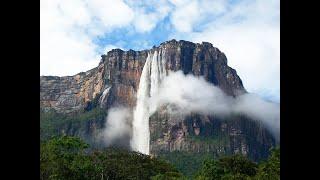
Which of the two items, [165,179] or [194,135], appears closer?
[165,179]

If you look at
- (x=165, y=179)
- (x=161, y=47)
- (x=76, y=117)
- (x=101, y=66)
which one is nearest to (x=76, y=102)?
(x=76, y=117)

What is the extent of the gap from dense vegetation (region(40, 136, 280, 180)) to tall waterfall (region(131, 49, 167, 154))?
41305mm

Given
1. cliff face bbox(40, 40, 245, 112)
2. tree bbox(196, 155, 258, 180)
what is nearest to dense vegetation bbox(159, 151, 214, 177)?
cliff face bbox(40, 40, 245, 112)

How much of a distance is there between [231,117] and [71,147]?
50.4m

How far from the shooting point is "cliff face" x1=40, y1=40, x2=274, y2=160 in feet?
234

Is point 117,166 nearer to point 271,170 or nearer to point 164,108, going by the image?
point 271,170

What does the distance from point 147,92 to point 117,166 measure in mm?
51499

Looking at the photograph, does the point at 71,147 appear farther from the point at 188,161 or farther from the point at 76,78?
the point at 76,78

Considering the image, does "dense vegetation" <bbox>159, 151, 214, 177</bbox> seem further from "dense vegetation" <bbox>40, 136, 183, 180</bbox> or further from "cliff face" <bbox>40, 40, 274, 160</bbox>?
"dense vegetation" <bbox>40, 136, 183, 180</bbox>

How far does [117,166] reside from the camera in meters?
30.0

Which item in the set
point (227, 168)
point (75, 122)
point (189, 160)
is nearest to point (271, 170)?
point (227, 168)

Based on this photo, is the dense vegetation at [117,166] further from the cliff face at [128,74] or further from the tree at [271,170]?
the cliff face at [128,74]
